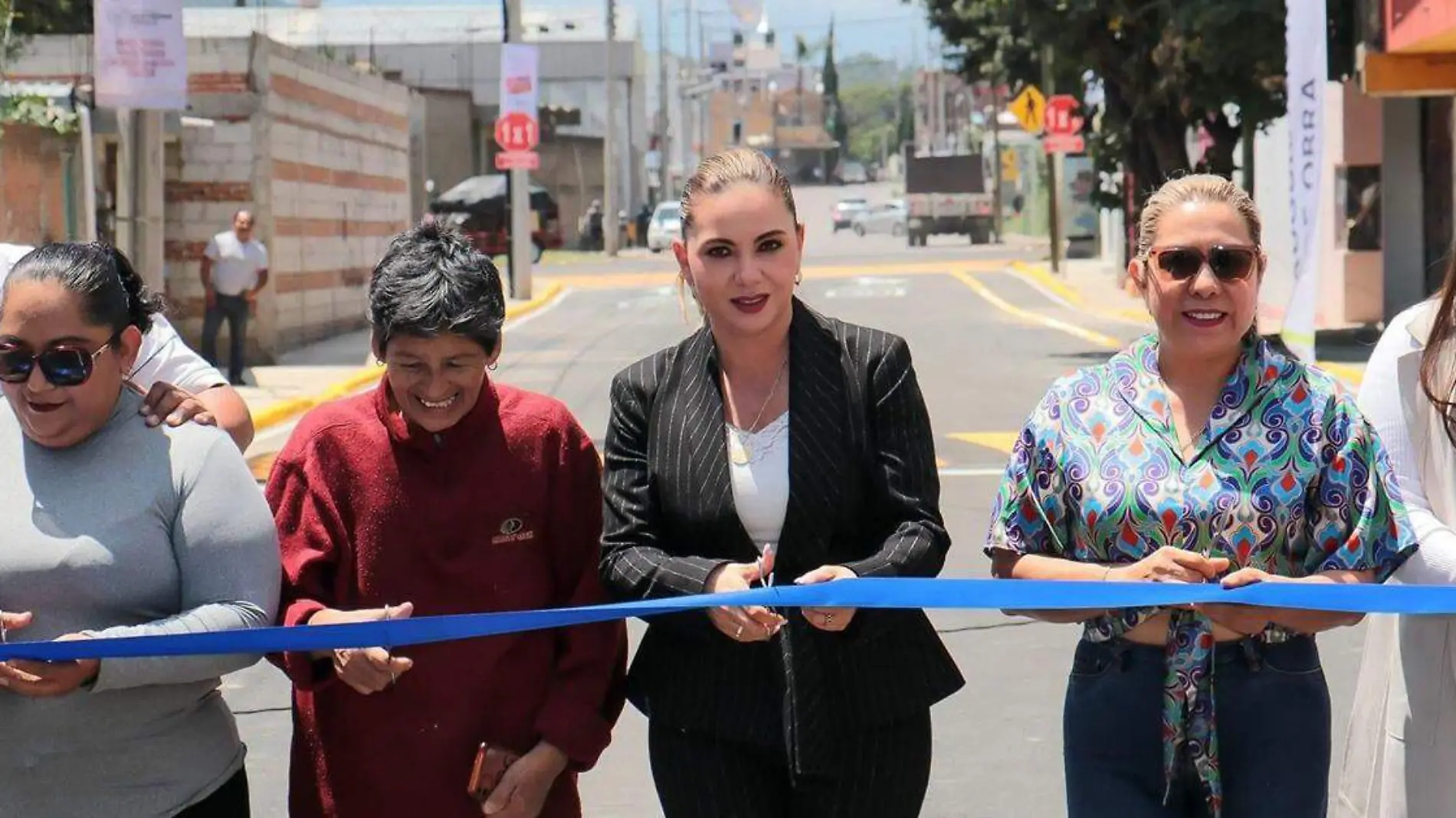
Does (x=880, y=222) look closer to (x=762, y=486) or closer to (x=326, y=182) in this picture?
(x=326, y=182)

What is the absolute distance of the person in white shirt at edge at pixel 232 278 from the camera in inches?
861

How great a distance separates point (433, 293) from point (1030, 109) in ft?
135

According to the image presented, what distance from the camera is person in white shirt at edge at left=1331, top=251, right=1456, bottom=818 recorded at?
12.3ft

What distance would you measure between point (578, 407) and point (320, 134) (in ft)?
40.6

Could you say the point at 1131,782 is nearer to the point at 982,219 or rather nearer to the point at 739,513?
the point at 739,513

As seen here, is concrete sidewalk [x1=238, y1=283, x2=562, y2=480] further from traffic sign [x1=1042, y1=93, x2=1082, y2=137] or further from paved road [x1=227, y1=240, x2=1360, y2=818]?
traffic sign [x1=1042, y1=93, x2=1082, y2=137]

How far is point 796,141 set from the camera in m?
177

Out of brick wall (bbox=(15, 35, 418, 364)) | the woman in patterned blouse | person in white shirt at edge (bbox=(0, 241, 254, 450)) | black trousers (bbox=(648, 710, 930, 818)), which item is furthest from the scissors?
brick wall (bbox=(15, 35, 418, 364))

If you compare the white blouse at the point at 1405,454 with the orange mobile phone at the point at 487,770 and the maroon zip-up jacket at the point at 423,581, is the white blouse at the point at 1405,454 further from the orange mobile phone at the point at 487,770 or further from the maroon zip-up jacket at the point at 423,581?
the orange mobile phone at the point at 487,770

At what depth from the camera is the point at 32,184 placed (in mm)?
19750

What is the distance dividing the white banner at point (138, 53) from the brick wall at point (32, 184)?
2.07m

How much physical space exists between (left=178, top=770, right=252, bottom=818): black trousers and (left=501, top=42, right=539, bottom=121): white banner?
34614mm

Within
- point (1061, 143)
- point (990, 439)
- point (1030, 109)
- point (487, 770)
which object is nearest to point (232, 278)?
point (990, 439)

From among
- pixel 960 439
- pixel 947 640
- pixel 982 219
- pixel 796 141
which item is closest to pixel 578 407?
pixel 960 439
